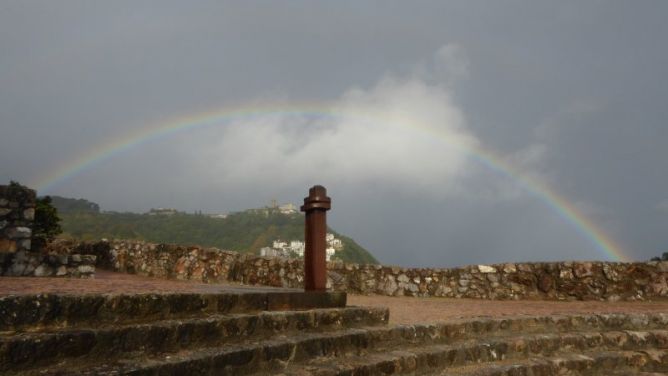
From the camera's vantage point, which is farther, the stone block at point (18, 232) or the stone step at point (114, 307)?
the stone block at point (18, 232)

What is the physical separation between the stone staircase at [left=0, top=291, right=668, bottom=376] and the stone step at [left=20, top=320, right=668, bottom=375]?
11mm

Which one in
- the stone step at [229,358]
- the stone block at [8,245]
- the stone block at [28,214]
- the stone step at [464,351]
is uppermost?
the stone block at [28,214]

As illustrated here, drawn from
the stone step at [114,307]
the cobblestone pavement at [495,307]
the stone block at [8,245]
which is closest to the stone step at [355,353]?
the stone step at [114,307]

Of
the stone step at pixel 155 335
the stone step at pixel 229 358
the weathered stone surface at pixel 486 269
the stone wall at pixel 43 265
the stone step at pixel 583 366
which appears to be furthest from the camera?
the weathered stone surface at pixel 486 269

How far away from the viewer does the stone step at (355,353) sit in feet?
11.4

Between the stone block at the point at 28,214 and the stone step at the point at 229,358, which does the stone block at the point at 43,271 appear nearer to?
the stone block at the point at 28,214

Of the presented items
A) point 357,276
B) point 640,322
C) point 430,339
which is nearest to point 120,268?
point 357,276

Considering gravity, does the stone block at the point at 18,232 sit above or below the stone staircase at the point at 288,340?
above

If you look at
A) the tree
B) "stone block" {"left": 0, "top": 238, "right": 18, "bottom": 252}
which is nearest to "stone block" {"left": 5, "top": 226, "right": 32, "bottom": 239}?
"stone block" {"left": 0, "top": 238, "right": 18, "bottom": 252}

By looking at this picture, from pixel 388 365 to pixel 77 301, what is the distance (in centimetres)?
276

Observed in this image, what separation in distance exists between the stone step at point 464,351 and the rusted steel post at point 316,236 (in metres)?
1.28

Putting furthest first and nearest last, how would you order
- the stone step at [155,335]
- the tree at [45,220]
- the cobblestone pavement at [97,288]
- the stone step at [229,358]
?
1. the tree at [45,220]
2. the cobblestone pavement at [97,288]
3. the stone step at [229,358]
4. the stone step at [155,335]

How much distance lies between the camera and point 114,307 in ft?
12.4

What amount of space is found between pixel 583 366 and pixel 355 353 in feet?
9.63
